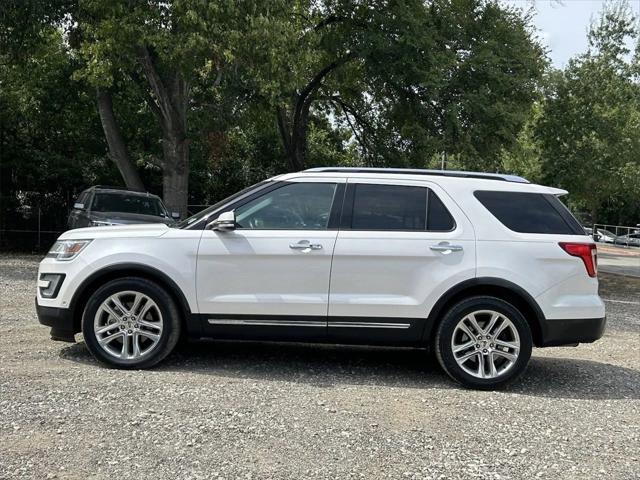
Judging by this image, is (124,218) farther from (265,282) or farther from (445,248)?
(445,248)

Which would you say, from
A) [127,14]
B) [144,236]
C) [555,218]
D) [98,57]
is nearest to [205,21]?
[127,14]

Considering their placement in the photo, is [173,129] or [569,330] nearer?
[569,330]

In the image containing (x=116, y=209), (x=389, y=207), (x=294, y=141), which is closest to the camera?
(x=389, y=207)

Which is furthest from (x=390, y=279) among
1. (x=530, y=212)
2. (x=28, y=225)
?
(x=28, y=225)

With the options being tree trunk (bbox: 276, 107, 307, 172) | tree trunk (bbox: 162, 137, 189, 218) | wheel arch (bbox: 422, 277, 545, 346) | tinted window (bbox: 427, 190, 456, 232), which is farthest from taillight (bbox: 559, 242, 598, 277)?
tree trunk (bbox: 276, 107, 307, 172)

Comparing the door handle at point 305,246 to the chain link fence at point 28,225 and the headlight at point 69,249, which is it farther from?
the chain link fence at point 28,225

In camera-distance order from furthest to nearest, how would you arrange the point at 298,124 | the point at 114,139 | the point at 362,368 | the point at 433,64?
the point at 298,124 → the point at 114,139 → the point at 433,64 → the point at 362,368

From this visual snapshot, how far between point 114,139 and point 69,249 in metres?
12.8

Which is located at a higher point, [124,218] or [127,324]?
[124,218]

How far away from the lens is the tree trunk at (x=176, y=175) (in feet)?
55.1

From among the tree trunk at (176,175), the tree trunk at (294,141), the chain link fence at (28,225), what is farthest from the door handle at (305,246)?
the tree trunk at (294,141)

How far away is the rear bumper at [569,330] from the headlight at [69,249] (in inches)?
160

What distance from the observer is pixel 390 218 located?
5.74 metres

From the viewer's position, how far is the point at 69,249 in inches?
228
